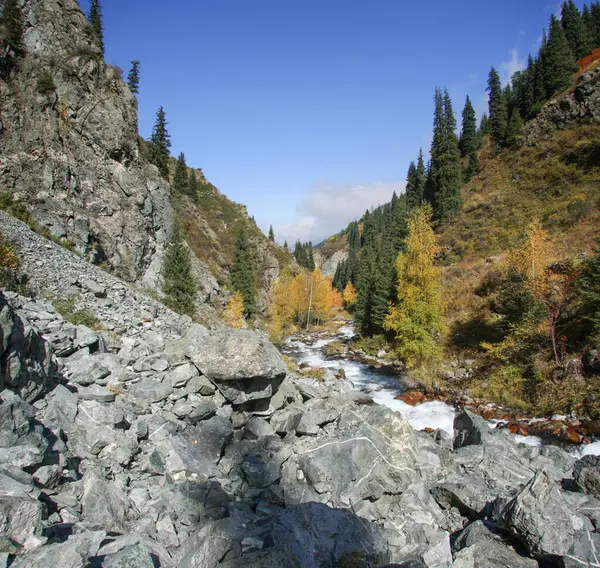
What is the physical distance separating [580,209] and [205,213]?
228 feet

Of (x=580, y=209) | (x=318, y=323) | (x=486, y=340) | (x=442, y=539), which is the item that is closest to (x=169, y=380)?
(x=442, y=539)

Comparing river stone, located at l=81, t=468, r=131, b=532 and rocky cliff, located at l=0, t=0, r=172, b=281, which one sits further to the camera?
rocky cliff, located at l=0, t=0, r=172, b=281

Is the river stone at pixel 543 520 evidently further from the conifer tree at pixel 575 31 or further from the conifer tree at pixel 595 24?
the conifer tree at pixel 595 24

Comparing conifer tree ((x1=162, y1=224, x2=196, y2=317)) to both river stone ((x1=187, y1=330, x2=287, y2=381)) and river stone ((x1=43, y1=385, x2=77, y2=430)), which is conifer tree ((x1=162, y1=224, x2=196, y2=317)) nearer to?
river stone ((x1=187, y1=330, x2=287, y2=381))

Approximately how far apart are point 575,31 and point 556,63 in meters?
20.5

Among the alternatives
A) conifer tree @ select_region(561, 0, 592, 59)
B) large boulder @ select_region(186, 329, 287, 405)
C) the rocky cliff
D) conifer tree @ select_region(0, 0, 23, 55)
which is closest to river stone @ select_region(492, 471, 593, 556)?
large boulder @ select_region(186, 329, 287, 405)

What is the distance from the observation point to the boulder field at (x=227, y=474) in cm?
581

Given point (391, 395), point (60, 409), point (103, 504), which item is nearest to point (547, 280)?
point (391, 395)

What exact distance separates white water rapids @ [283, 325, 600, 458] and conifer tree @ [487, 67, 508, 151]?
208ft

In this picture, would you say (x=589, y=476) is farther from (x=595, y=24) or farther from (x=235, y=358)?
(x=595, y=24)

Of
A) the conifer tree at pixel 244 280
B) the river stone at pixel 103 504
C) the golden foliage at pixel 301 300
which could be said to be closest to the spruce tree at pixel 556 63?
the golden foliage at pixel 301 300

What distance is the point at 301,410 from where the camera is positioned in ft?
39.0

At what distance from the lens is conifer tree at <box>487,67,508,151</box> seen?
242 ft

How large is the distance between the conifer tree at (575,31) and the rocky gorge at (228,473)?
99473mm
